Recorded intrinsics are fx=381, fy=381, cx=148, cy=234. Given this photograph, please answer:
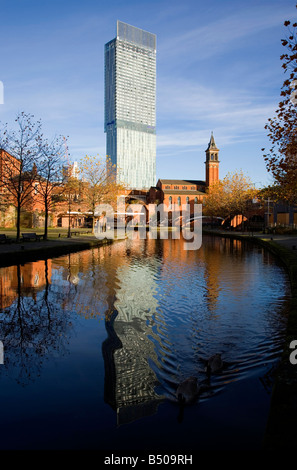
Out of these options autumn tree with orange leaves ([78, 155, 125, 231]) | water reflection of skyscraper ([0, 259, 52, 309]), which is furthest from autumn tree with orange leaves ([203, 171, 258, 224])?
water reflection of skyscraper ([0, 259, 52, 309])

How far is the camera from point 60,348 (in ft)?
25.9

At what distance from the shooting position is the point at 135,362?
706 cm

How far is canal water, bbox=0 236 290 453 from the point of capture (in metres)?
4.92

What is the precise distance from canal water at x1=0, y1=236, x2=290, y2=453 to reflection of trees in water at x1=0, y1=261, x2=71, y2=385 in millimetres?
25

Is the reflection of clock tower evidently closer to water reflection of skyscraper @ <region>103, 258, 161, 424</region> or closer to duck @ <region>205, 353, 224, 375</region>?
water reflection of skyscraper @ <region>103, 258, 161, 424</region>

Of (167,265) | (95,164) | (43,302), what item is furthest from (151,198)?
(43,302)

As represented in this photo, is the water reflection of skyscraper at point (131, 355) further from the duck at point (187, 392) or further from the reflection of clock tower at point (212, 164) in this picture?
the reflection of clock tower at point (212, 164)

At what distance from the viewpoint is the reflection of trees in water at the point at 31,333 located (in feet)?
23.0

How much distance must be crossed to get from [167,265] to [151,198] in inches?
3912

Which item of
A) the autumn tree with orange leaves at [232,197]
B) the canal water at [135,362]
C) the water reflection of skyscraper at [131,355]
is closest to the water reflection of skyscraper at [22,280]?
the canal water at [135,362]

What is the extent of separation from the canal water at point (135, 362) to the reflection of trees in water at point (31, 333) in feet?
0.08

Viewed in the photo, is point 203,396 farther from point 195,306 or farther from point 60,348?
point 195,306

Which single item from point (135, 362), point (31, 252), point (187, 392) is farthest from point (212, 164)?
point (187, 392)
